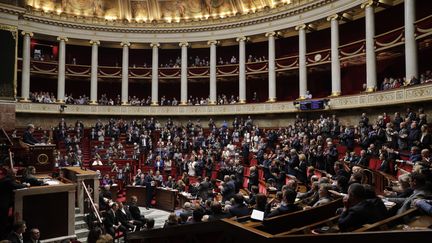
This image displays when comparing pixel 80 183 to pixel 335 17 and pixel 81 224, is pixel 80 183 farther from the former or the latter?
pixel 335 17

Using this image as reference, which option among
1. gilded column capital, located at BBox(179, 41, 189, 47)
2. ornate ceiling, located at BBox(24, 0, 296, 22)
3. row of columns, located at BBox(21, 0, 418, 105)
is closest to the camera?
row of columns, located at BBox(21, 0, 418, 105)

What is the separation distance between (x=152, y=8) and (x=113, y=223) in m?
23.1

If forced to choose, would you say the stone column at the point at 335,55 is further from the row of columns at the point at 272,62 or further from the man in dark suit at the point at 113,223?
the man in dark suit at the point at 113,223

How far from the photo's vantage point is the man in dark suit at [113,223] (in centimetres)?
939

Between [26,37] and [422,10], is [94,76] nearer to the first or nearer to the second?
[26,37]

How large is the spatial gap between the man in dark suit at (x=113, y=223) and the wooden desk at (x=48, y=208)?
930 millimetres

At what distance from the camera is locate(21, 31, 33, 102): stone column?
81.1 feet

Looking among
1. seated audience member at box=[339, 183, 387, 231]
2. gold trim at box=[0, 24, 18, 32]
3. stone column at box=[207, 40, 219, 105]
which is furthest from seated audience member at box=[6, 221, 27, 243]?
stone column at box=[207, 40, 219, 105]

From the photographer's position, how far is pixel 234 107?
84.9ft

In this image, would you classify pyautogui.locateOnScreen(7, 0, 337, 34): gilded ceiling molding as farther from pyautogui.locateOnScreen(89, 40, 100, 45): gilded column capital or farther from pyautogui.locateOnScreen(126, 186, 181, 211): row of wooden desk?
pyautogui.locateOnScreen(126, 186, 181, 211): row of wooden desk

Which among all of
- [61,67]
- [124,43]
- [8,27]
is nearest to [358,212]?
[8,27]

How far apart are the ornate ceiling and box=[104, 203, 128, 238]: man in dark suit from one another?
20596 mm

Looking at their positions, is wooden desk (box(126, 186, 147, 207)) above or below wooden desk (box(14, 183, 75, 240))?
below

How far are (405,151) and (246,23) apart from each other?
18386 millimetres
